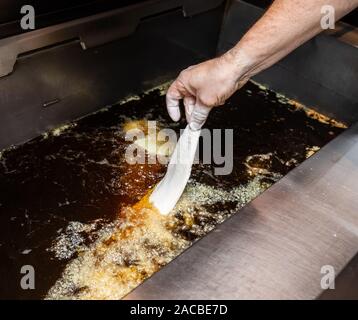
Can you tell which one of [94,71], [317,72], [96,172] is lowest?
[96,172]

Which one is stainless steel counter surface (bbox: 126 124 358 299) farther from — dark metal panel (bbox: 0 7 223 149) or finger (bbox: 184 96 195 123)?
dark metal panel (bbox: 0 7 223 149)

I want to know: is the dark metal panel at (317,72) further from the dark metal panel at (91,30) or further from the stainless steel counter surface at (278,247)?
the stainless steel counter surface at (278,247)

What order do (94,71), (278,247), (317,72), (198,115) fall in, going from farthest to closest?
(317,72)
(94,71)
(198,115)
(278,247)

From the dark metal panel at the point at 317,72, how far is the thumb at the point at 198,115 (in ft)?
3.11

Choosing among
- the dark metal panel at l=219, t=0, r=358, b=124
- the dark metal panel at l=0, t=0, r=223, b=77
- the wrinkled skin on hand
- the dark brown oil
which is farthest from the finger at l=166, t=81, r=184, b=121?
the dark metal panel at l=219, t=0, r=358, b=124

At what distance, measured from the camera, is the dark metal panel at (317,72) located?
5.71ft

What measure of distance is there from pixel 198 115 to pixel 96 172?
0.52 m

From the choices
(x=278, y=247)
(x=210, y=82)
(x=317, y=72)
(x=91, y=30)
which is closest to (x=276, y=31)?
(x=210, y=82)

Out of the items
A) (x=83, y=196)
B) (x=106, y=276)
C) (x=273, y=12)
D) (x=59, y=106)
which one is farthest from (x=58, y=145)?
(x=273, y=12)

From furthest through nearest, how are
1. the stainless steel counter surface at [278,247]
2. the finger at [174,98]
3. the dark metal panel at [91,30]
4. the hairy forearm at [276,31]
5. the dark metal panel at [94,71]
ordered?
1. the dark metal panel at [94,71]
2. the dark metal panel at [91,30]
3. the finger at [174,98]
4. the hairy forearm at [276,31]
5. the stainless steel counter surface at [278,247]

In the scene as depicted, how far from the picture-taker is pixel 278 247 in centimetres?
86

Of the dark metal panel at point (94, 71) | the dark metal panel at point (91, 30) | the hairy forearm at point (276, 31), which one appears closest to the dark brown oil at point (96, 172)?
the dark metal panel at point (94, 71)

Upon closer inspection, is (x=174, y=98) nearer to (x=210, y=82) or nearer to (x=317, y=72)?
(x=210, y=82)

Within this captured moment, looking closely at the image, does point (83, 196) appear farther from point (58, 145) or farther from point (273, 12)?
point (273, 12)
